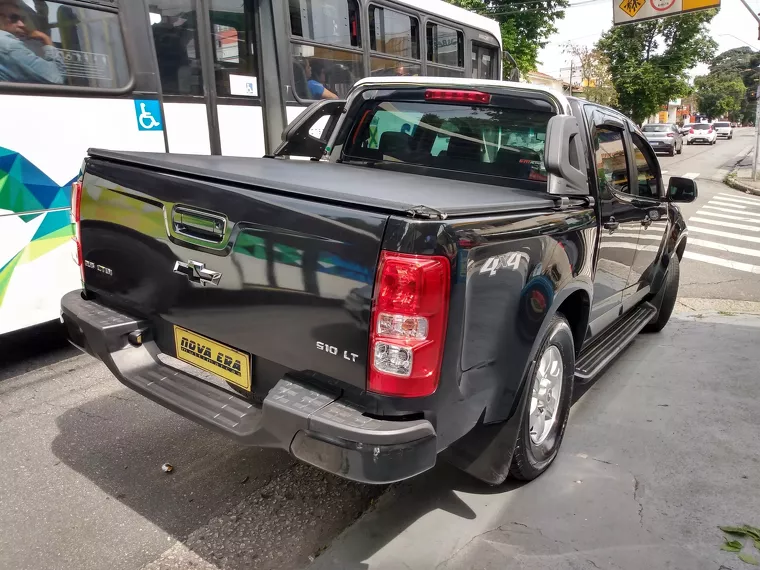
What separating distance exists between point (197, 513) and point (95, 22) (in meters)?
3.70

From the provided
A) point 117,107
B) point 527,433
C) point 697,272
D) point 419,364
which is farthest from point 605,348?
point 697,272

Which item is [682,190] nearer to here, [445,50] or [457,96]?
[457,96]

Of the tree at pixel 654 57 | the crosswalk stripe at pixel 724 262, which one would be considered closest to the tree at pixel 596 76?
the tree at pixel 654 57

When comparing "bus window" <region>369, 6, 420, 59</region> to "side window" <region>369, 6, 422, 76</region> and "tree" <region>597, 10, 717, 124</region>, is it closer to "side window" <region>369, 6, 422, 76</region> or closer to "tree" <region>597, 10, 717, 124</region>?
"side window" <region>369, 6, 422, 76</region>

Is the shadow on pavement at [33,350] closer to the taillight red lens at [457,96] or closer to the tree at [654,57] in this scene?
the taillight red lens at [457,96]

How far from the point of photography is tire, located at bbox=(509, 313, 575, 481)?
2.87 m

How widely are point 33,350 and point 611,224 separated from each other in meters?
4.44

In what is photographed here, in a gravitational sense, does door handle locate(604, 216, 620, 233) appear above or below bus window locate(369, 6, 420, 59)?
below

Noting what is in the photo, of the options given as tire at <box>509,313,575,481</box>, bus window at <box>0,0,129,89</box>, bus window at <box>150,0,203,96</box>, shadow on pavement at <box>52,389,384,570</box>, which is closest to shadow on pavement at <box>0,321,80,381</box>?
shadow on pavement at <box>52,389,384,570</box>

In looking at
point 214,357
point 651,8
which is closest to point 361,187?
point 214,357

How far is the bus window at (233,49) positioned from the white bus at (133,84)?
0.6 inches

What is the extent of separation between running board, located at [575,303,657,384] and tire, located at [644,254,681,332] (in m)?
0.25

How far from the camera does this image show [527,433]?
9.53ft

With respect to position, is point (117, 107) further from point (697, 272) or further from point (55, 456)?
point (697, 272)
